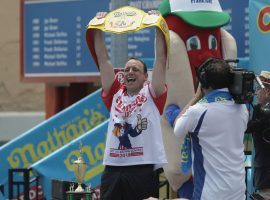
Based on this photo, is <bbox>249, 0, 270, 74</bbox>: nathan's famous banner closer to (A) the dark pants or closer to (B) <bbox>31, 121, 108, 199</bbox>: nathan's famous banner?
(A) the dark pants

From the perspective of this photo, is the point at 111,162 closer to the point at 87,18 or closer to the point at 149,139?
the point at 149,139

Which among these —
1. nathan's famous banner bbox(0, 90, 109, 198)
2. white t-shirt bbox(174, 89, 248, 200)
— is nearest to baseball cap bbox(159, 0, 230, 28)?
white t-shirt bbox(174, 89, 248, 200)

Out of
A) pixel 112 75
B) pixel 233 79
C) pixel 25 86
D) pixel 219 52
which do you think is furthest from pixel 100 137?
pixel 25 86

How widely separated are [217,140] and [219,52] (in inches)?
82.4

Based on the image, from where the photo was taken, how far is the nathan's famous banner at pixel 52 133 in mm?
10320

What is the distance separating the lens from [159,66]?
5.80 meters

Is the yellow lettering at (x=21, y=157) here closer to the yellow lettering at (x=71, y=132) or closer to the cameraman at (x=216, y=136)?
the yellow lettering at (x=71, y=132)

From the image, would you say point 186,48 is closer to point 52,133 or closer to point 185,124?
point 185,124

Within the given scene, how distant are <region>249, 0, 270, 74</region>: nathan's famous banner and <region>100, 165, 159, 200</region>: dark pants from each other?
1.83 metres

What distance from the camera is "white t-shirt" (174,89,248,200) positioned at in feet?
16.4

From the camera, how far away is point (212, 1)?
693 centimetres

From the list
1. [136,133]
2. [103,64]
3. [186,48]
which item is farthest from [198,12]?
[136,133]

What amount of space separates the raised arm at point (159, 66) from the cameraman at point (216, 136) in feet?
2.31

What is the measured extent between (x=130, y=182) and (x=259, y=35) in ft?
7.17
